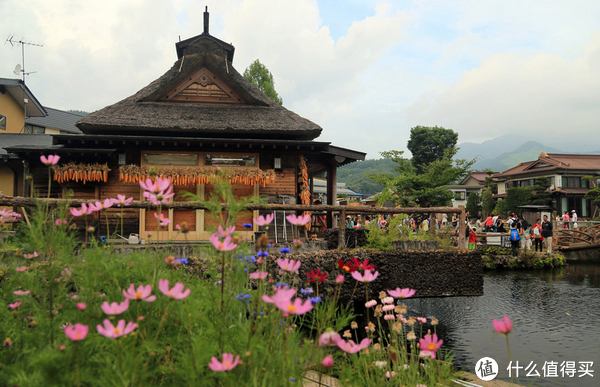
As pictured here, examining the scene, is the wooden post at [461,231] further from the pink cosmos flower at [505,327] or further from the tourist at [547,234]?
the tourist at [547,234]

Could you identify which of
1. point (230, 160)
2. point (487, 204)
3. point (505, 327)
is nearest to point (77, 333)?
point (505, 327)

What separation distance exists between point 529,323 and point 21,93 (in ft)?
80.5

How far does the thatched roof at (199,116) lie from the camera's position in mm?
11219

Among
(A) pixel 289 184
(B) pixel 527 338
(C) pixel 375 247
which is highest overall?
(A) pixel 289 184

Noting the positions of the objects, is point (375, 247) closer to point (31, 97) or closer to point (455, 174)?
point (455, 174)

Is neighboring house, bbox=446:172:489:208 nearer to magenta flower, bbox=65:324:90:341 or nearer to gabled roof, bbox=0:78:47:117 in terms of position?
gabled roof, bbox=0:78:47:117

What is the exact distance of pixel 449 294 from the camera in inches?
285

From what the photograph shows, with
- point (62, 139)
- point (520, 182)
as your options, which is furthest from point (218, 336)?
point (520, 182)

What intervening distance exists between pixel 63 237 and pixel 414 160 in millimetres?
58092

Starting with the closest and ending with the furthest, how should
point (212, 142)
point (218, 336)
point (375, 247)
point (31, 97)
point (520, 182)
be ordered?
1. point (218, 336)
2. point (375, 247)
3. point (212, 142)
4. point (31, 97)
5. point (520, 182)

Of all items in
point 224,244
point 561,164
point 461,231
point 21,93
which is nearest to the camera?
point 224,244

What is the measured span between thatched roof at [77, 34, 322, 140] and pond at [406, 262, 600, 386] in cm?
629

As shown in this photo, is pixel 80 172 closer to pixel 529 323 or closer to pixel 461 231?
pixel 461 231

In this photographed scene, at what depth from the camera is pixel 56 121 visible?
30.1 m
